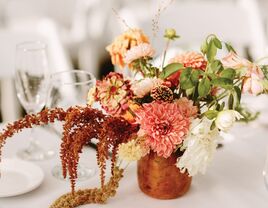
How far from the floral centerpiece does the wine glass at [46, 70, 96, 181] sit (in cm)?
14

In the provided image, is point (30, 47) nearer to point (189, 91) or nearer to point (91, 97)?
point (91, 97)

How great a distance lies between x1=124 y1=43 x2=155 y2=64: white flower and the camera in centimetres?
106

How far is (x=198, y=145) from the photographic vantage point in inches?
38.3

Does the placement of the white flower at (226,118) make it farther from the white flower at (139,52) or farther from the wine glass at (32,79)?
the wine glass at (32,79)

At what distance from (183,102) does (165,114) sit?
0.19 feet

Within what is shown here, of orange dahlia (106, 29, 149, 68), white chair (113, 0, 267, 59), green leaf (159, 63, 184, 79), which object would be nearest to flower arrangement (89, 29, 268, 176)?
green leaf (159, 63, 184, 79)

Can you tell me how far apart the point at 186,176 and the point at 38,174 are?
1.04ft

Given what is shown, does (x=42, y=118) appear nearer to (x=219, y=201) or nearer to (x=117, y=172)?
(x=117, y=172)

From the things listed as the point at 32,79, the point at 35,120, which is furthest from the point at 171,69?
the point at 32,79

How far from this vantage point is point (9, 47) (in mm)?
1810

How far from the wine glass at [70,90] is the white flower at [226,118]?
330 mm

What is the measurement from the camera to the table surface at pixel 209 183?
1.09 meters

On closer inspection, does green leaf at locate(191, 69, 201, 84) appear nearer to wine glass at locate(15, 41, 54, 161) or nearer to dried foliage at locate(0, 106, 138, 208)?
dried foliage at locate(0, 106, 138, 208)

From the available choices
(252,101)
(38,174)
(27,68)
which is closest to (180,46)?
(252,101)
